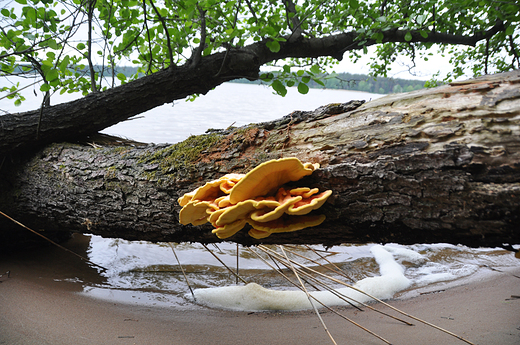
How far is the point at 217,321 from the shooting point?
1.99m

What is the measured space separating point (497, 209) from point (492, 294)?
6.45ft

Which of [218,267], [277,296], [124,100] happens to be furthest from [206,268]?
[124,100]

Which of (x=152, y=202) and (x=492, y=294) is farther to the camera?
(x=492, y=294)

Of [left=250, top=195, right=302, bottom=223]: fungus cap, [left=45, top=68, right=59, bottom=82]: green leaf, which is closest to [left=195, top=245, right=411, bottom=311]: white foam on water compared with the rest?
[left=250, top=195, right=302, bottom=223]: fungus cap

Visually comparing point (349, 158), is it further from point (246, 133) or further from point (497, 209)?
point (246, 133)

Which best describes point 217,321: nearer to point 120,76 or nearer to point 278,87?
point 278,87

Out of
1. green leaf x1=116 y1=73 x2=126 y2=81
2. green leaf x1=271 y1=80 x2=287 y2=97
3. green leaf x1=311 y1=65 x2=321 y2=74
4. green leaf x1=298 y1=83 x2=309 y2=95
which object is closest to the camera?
green leaf x1=311 y1=65 x2=321 y2=74

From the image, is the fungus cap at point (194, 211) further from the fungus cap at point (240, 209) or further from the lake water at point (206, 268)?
the lake water at point (206, 268)

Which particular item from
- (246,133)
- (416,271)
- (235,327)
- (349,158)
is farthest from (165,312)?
(416,271)

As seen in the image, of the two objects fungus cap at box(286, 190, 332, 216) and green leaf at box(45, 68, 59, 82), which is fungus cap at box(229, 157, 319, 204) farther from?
green leaf at box(45, 68, 59, 82)

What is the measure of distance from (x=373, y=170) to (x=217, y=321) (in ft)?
4.89

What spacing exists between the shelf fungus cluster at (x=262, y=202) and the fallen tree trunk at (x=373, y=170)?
0.22 m

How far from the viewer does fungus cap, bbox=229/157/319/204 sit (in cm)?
109

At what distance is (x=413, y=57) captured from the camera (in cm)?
411
